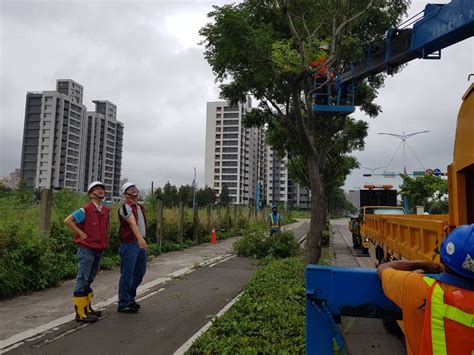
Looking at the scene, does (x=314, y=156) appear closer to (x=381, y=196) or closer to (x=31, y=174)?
(x=381, y=196)

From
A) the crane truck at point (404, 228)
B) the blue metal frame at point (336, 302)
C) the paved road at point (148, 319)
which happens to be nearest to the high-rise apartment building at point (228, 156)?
the paved road at point (148, 319)

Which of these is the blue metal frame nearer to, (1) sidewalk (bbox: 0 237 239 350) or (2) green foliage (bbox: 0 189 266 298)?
(1) sidewalk (bbox: 0 237 239 350)

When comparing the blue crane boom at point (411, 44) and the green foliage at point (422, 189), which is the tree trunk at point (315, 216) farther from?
the green foliage at point (422, 189)

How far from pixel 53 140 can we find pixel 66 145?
2.44 meters

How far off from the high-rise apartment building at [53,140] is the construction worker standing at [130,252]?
3063 inches

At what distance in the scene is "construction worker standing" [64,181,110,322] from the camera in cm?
591

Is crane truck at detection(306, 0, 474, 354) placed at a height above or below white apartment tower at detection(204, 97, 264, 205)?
below

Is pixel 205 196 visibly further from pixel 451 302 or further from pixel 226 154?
pixel 451 302

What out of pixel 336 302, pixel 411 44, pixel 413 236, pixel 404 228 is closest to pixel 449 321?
pixel 336 302

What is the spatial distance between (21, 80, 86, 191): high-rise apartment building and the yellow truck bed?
78.3m

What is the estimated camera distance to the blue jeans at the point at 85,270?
5.88 meters

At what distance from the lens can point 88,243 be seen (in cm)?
604

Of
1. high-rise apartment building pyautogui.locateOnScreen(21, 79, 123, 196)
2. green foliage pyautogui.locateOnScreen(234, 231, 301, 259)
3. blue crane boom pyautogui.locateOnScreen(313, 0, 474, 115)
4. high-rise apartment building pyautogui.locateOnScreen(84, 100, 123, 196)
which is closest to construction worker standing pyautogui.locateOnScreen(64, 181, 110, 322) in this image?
blue crane boom pyautogui.locateOnScreen(313, 0, 474, 115)

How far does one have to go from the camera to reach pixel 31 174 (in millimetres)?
85312
